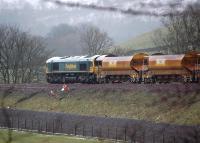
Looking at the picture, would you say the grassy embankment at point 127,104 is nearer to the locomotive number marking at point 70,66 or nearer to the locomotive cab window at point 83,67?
the locomotive cab window at point 83,67

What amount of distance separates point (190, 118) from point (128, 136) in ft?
14.0

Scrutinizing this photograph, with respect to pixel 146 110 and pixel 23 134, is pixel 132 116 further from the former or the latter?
pixel 23 134

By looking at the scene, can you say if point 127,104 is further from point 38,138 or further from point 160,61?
point 38,138

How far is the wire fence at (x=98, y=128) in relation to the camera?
2392 centimetres

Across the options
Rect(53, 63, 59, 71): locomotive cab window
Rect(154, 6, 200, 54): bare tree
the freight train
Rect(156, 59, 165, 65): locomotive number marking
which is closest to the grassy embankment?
the freight train

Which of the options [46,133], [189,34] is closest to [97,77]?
[189,34]

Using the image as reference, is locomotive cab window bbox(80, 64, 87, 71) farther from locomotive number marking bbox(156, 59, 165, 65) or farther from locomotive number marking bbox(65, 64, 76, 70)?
locomotive number marking bbox(156, 59, 165, 65)

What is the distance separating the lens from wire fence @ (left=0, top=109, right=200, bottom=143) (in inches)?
942

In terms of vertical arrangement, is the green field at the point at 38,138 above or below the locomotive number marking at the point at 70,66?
below

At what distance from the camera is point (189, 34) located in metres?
43.3

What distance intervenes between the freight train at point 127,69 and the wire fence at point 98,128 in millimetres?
9098

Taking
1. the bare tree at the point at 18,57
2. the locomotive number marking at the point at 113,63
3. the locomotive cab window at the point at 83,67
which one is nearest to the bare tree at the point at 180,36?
the locomotive number marking at the point at 113,63

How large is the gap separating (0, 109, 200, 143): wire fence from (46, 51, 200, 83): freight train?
9098 millimetres

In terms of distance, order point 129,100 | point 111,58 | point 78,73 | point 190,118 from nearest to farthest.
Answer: point 190,118
point 129,100
point 111,58
point 78,73
